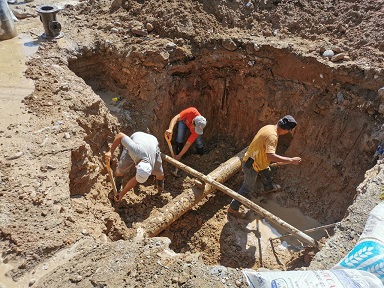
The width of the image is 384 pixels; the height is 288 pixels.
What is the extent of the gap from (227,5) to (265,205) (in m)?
4.11

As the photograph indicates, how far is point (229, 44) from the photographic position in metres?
6.64

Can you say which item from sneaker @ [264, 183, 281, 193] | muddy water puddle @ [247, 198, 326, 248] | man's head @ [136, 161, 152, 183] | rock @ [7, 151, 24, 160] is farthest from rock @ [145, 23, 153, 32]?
muddy water puddle @ [247, 198, 326, 248]

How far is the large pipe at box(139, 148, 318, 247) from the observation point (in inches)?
193

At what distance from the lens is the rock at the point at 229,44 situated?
6.62 meters

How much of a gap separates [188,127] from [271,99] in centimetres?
172

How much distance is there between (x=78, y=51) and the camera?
6.63 metres

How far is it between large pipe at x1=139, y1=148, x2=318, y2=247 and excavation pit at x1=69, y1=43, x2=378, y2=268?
404 mm

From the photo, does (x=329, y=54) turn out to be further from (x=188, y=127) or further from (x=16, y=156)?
(x=16, y=156)

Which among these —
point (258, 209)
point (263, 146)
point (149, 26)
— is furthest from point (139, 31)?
point (258, 209)

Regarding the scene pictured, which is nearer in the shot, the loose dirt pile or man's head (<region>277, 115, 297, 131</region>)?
the loose dirt pile

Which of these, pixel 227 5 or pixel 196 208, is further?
pixel 227 5

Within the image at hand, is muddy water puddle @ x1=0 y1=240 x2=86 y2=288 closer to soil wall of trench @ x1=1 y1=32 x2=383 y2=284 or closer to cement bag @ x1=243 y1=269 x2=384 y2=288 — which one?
soil wall of trench @ x1=1 y1=32 x2=383 y2=284

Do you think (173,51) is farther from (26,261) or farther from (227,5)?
(26,261)

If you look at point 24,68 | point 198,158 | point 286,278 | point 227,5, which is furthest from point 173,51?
point 286,278
